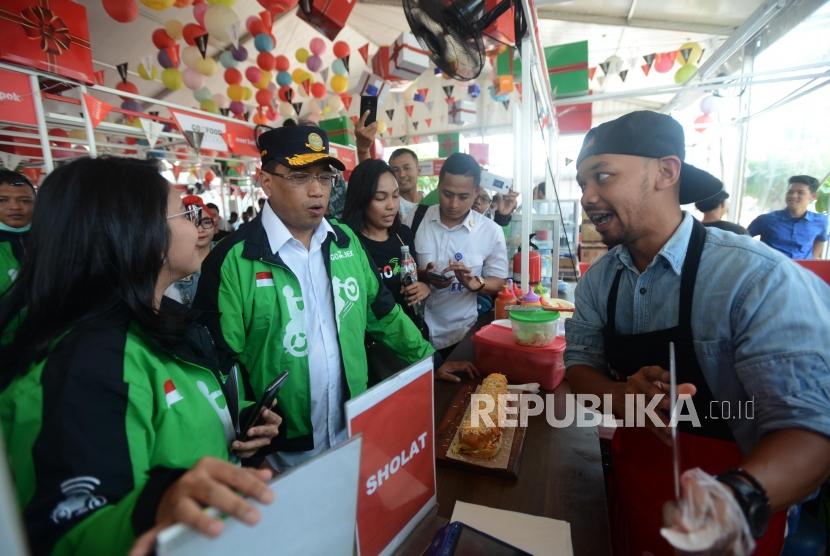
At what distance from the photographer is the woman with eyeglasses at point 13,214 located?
2746 mm

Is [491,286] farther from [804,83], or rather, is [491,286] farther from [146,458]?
[804,83]

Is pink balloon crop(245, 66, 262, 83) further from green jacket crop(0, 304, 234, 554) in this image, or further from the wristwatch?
the wristwatch

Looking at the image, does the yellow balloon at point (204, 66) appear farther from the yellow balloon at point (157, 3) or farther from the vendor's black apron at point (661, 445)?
the vendor's black apron at point (661, 445)

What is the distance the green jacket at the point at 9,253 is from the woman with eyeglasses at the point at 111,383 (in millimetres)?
2619

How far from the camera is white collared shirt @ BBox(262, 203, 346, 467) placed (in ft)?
4.78

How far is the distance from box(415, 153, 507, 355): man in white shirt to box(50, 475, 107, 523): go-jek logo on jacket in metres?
1.89

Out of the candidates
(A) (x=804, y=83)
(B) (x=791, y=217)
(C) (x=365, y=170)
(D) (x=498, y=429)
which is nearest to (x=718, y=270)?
(D) (x=498, y=429)

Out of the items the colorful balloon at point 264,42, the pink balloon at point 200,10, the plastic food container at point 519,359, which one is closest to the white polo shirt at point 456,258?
the plastic food container at point 519,359

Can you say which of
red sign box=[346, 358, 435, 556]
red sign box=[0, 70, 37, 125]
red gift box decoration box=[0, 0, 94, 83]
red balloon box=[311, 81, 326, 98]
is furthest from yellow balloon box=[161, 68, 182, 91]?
red sign box=[346, 358, 435, 556]

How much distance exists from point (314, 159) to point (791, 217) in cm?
606

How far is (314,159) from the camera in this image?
1.54 metres

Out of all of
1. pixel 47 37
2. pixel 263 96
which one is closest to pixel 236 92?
pixel 263 96

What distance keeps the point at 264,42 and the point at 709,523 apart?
853 cm

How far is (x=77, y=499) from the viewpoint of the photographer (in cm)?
59
